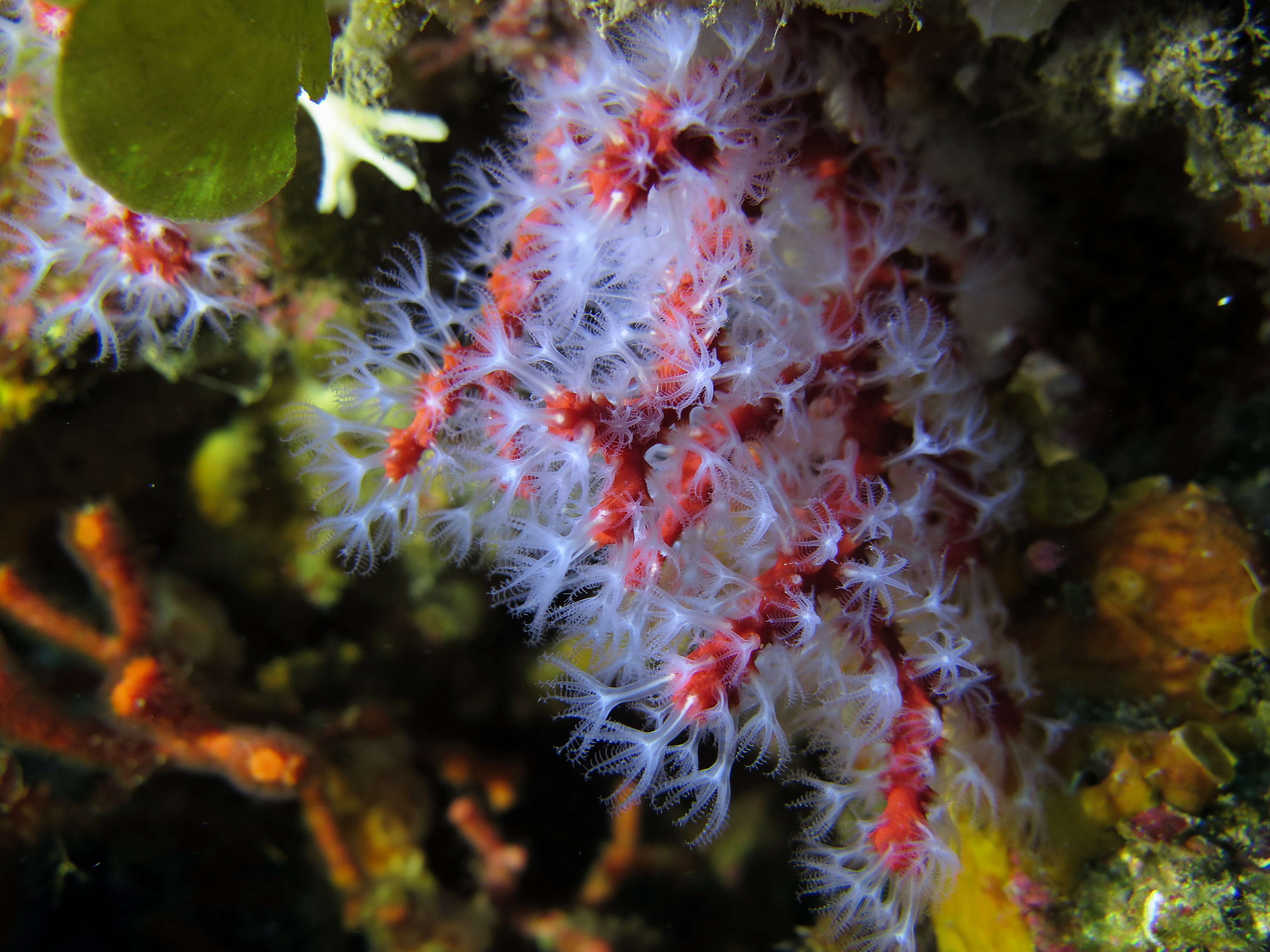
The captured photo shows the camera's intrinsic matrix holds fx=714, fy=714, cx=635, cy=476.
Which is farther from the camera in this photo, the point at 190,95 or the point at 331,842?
the point at 331,842

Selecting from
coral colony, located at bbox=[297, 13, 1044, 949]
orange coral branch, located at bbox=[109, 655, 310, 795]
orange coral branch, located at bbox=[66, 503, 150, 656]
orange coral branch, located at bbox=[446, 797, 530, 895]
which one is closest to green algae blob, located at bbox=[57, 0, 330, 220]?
coral colony, located at bbox=[297, 13, 1044, 949]

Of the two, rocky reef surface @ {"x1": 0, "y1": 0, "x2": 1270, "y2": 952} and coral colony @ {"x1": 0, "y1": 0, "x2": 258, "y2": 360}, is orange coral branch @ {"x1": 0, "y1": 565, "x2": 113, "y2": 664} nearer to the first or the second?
rocky reef surface @ {"x1": 0, "y1": 0, "x2": 1270, "y2": 952}

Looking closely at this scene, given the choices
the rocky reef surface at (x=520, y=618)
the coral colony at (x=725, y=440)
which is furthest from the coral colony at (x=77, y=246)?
the coral colony at (x=725, y=440)

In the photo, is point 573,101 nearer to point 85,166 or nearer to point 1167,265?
point 85,166

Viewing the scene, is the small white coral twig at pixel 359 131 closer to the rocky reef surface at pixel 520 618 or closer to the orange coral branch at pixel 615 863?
the rocky reef surface at pixel 520 618

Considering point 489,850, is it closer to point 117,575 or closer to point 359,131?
point 117,575

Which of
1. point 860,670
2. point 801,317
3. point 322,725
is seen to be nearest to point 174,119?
point 801,317

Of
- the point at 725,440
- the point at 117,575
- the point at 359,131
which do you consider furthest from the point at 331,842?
the point at 359,131
